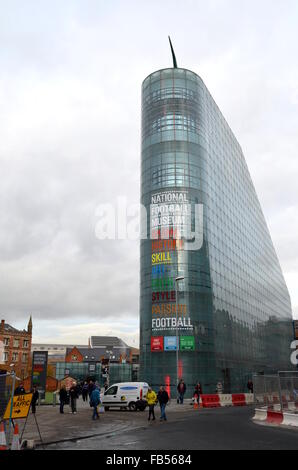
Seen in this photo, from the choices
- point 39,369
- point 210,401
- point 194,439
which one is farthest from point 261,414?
point 39,369

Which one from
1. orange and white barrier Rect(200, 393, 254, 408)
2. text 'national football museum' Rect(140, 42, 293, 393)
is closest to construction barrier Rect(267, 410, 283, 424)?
orange and white barrier Rect(200, 393, 254, 408)

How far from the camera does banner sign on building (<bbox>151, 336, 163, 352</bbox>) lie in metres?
51.7

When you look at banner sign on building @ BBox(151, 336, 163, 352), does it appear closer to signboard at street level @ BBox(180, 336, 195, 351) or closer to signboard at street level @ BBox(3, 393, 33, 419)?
signboard at street level @ BBox(180, 336, 195, 351)

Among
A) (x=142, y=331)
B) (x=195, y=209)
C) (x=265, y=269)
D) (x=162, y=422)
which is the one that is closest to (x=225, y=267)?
(x=195, y=209)

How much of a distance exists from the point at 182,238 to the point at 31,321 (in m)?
69.4

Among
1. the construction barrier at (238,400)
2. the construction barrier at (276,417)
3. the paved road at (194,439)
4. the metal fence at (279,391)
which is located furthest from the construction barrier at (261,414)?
the construction barrier at (238,400)

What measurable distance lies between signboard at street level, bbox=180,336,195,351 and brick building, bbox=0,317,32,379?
5946cm

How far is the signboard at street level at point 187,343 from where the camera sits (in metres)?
51.1

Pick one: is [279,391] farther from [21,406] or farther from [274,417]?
[21,406]

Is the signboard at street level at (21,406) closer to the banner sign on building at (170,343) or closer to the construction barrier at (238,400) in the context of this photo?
the construction barrier at (238,400)

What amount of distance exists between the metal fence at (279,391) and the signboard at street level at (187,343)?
2555 centimetres

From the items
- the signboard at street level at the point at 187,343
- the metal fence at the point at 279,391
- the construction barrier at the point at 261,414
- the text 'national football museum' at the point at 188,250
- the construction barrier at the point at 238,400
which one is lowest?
the construction barrier at the point at 238,400

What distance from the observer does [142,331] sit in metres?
54.7
